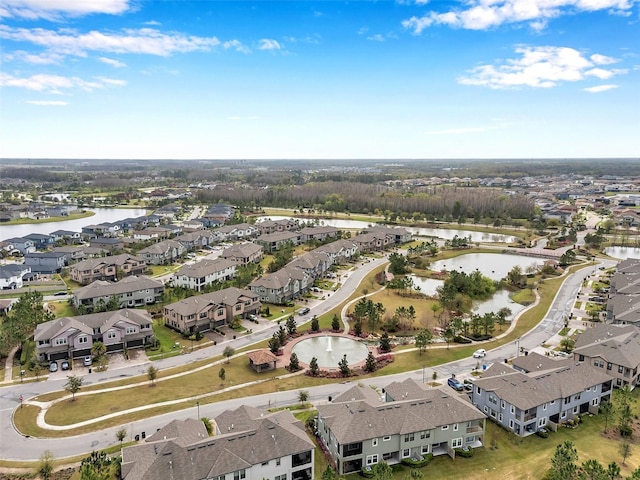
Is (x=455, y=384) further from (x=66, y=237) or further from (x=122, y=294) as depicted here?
(x=66, y=237)

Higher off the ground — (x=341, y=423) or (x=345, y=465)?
(x=341, y=423)

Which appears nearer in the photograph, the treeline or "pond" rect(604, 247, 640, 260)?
"pond" rect(604, 247, 640, 260)

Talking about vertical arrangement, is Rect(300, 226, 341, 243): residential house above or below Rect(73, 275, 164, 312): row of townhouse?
above

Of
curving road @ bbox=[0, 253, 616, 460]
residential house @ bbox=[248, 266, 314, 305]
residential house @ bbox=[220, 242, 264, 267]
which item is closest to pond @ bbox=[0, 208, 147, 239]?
residential house @ bbox=[220, 242, 264, 267]

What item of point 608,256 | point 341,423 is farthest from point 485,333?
point 608,256

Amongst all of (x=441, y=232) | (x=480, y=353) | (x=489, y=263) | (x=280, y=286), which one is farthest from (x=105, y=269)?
(x=441, y=232)

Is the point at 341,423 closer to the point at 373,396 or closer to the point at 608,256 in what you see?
the point at 373,396

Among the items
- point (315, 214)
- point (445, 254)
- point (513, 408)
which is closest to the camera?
point (513, 408)

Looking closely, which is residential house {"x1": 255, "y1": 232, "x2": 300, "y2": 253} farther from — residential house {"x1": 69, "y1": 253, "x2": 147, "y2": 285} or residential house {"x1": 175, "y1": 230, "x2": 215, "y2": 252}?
residential house {"x1": 69, "y1": 253, "x2": 147, "y2": 285}
